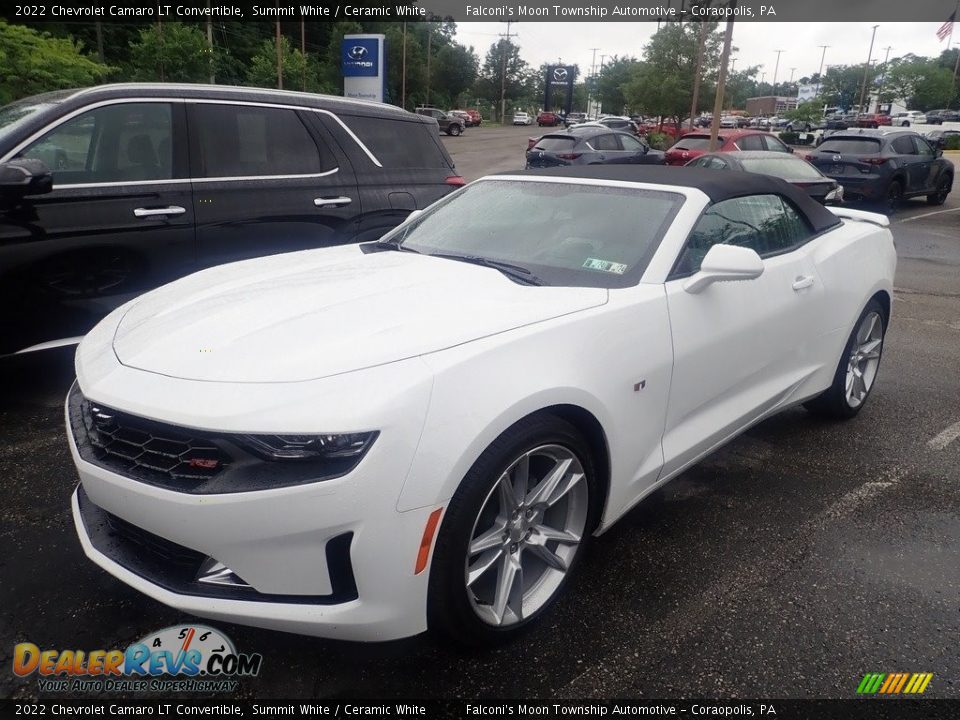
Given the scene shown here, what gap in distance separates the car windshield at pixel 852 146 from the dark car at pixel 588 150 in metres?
4.42

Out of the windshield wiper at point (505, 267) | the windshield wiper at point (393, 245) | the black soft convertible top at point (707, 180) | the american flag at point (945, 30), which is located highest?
the american flag at point (945, 30)

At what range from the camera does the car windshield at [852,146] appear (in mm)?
15227

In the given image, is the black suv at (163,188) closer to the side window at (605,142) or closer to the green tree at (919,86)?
the side window at (605,142)

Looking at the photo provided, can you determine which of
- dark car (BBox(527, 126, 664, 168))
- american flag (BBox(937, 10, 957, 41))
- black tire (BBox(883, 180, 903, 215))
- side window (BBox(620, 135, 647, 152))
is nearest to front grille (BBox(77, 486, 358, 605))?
black tire (BBox(883, 180, 903, 215))

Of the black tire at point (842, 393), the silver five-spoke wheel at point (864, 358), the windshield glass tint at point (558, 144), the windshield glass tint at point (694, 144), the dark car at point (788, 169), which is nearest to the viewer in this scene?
the black tire at point (842, 393)

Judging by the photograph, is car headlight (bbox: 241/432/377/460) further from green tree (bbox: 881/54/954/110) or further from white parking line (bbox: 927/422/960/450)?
green tree (bbox: 881/54/954/110)

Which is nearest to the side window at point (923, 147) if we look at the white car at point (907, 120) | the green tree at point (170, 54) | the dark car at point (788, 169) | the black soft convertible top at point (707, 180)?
the dark car at point (788, 169)

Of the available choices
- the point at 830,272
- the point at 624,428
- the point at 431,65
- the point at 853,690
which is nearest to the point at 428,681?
the point at 624,428

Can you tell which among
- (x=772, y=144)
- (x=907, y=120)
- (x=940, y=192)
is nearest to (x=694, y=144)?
(x=772, y=144)

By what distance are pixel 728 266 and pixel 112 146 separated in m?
3.67

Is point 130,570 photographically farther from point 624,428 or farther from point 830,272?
point 830,272

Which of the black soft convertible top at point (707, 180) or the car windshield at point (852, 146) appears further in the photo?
the car windshield at point (852, 146)

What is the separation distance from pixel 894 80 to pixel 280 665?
334 feet

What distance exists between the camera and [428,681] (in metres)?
2.23
